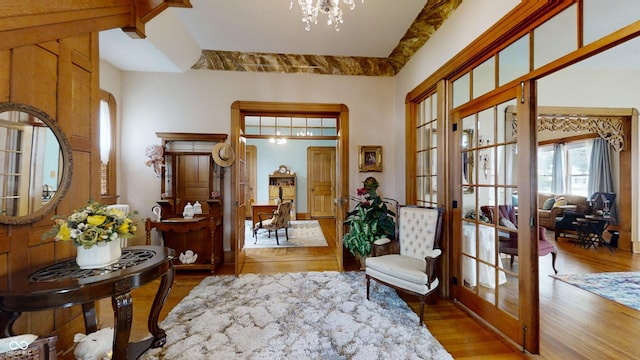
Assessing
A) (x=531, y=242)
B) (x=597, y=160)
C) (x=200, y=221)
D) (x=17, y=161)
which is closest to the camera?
(x=17, y=161)

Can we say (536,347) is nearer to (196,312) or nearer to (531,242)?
(531,242)

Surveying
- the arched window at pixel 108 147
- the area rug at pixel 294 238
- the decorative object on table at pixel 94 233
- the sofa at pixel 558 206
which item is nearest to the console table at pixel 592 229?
the sofa at pixel 558 206

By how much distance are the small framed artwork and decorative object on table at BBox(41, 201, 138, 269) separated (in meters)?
3.21

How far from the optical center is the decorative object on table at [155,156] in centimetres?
380

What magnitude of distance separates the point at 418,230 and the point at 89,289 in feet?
9.52

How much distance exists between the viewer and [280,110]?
407 cm

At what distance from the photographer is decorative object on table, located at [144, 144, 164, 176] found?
150 inches

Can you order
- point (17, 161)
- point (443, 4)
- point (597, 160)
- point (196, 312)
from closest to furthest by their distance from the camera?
point (17, 161)
point (196, 312)
point (443, 4)
point (597, 160)

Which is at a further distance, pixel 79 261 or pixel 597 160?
pixel 597 160

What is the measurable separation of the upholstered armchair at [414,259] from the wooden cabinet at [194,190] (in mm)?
2417

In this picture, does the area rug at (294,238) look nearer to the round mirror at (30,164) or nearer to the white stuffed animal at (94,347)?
the white stuffed animal at (94,347)

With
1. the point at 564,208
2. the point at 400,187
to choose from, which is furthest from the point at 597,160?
the point at 400,187

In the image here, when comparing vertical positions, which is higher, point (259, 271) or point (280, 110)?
point (280, 110)

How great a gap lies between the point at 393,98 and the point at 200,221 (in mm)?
3635
